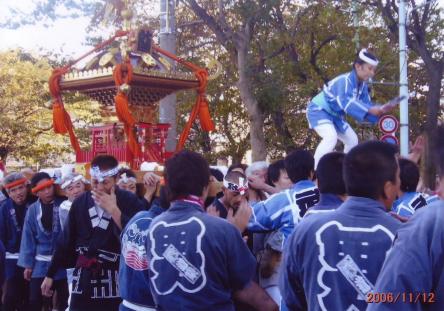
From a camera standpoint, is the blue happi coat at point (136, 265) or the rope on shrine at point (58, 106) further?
the rope on shrine at point (58, 106)

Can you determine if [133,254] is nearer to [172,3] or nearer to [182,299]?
[182,299]

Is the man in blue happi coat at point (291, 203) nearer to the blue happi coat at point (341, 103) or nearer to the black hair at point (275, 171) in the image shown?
the black hair at point (275, 171)

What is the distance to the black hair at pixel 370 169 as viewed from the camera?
270 centimetres

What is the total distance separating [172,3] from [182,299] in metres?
10.6

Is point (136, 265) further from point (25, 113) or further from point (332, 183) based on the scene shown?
point (25, 113)

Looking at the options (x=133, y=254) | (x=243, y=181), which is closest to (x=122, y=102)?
(x=243, y=181)

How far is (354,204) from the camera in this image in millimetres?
2746

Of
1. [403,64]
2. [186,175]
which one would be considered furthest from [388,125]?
[186,175]

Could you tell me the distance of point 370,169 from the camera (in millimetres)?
2713

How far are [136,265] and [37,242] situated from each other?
322 centimetres

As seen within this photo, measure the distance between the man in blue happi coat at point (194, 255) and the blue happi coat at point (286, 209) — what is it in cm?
80

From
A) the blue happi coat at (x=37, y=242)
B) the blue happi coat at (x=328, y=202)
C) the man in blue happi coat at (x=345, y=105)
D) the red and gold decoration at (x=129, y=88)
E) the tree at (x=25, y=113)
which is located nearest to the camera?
A: the blue happi coat at (x=328, y=202)

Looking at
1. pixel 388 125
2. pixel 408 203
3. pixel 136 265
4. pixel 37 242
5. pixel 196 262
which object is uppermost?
pixel 388 125

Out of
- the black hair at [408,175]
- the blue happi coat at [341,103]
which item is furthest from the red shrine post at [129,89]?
the black hair at [408,175]
